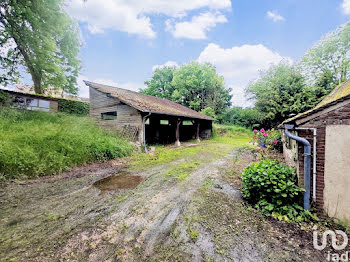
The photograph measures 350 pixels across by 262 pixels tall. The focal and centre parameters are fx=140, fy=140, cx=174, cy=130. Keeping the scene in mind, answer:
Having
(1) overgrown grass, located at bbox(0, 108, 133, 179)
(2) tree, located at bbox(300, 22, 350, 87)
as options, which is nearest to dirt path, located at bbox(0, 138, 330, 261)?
(1) overgrown grass, located at bbox(0, 108, 133, 179)

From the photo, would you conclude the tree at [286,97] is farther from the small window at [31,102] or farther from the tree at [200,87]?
the small window at [31,102]

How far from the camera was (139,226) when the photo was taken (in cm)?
224

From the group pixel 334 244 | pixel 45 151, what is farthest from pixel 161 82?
pixel 334 244

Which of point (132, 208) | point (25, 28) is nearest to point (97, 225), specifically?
point (132, 208)

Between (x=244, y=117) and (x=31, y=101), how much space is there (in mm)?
25281

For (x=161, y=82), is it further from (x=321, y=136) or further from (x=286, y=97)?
(x=321, y=136)

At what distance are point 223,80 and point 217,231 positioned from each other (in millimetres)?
29960

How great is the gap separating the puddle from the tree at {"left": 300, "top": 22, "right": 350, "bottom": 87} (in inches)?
830

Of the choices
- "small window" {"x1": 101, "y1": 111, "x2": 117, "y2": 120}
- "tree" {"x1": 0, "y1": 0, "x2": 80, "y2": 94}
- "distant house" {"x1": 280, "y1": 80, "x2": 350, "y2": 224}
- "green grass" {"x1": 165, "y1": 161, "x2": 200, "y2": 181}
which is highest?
"tree" {"x1": 0, "y1": 0, "x2": 80, "y2": 94}

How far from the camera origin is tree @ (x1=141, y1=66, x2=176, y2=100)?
3101 cm

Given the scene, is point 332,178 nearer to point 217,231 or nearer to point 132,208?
point 217,231

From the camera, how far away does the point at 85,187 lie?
12.1ft

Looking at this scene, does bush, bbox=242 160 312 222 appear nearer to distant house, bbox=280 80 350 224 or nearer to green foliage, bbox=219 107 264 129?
distant house, bbox=280 80 350 224

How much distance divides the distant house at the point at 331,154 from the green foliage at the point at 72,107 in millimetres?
17533
